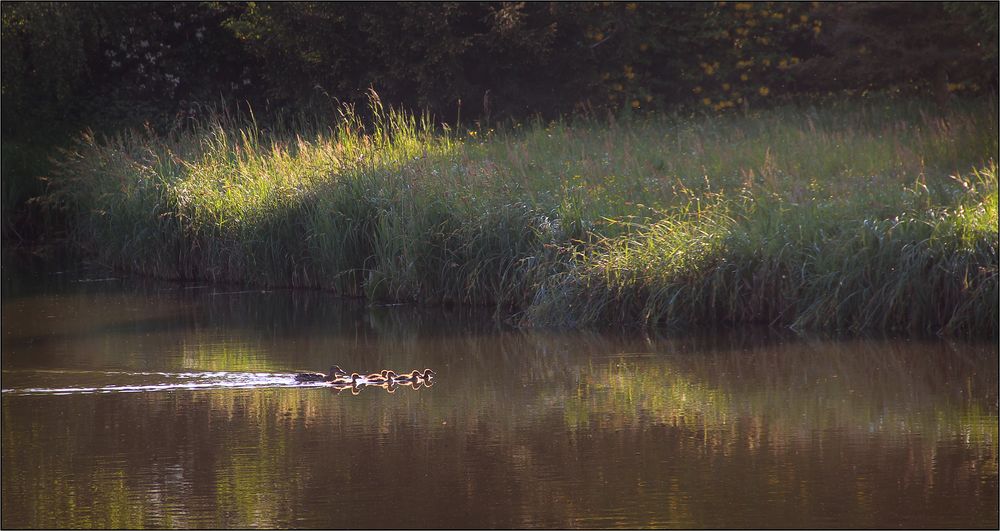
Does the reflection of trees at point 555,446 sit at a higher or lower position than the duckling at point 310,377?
lower

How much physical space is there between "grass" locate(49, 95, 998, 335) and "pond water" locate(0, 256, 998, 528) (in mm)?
500

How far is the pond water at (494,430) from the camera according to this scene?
5711mm

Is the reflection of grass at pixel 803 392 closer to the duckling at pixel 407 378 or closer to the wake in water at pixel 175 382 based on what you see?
the duckling at pixel 407 378

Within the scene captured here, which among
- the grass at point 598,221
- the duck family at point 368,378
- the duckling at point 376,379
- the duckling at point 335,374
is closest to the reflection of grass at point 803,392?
the grass at point 598,221

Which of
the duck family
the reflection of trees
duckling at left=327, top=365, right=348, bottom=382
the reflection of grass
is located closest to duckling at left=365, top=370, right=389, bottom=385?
the duck family

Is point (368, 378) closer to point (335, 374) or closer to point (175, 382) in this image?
point (335, 374)

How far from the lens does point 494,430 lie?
7.15m

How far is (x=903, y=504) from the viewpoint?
568cm

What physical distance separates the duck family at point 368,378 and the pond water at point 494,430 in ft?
0.71

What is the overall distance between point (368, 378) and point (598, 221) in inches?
139

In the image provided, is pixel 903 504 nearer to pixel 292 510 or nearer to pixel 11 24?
pixel 292 510

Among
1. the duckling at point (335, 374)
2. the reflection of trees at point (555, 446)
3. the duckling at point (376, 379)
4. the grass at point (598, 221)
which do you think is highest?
the grass at point (598, 221)

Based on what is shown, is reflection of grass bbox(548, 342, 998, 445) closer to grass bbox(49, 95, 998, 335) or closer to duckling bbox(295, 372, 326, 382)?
grass bbox(49, 95, 998, 335)

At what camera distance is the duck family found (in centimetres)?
851
